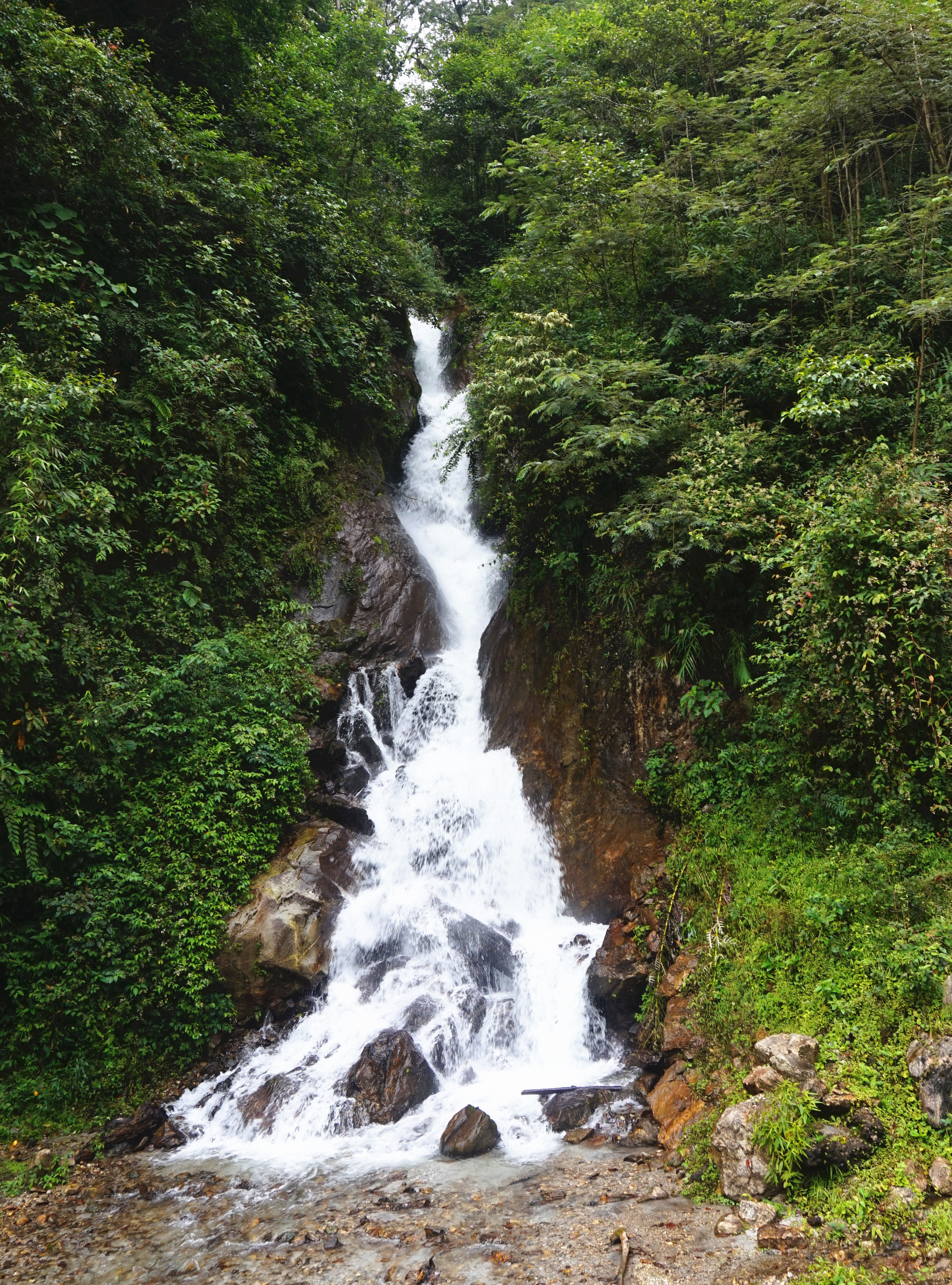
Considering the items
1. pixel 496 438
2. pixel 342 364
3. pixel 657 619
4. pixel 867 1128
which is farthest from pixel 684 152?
pixel 867 1128

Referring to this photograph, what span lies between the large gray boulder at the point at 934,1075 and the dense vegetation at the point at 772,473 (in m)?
0.14

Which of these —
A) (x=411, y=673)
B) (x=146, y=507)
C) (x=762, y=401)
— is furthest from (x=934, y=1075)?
(x=146, y=507)

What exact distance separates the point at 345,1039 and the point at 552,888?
3281mm

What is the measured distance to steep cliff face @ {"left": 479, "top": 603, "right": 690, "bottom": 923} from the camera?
28.1 feet

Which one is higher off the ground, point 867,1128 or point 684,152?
point 684,152

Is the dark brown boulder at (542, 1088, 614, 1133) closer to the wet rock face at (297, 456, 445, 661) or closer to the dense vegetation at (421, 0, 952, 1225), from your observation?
A: the dense vegetation at (421, 0, 952, 1225)

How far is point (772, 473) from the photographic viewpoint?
830cm

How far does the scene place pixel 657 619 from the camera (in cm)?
878

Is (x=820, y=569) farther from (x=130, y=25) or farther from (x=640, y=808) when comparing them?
(x=130, y=25)

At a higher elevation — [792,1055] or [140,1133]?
[792,1055]

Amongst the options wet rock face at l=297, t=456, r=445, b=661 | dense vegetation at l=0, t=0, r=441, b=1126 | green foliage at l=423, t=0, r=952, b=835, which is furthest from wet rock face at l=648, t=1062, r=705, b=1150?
wet rock face at l=297, t=456, r=445, b=661

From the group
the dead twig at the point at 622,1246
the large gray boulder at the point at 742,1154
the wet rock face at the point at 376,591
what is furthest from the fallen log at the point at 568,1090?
the wet rock face at the point at 376,591

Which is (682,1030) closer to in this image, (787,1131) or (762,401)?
(787,1131)

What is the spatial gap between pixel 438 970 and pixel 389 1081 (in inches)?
57.6
